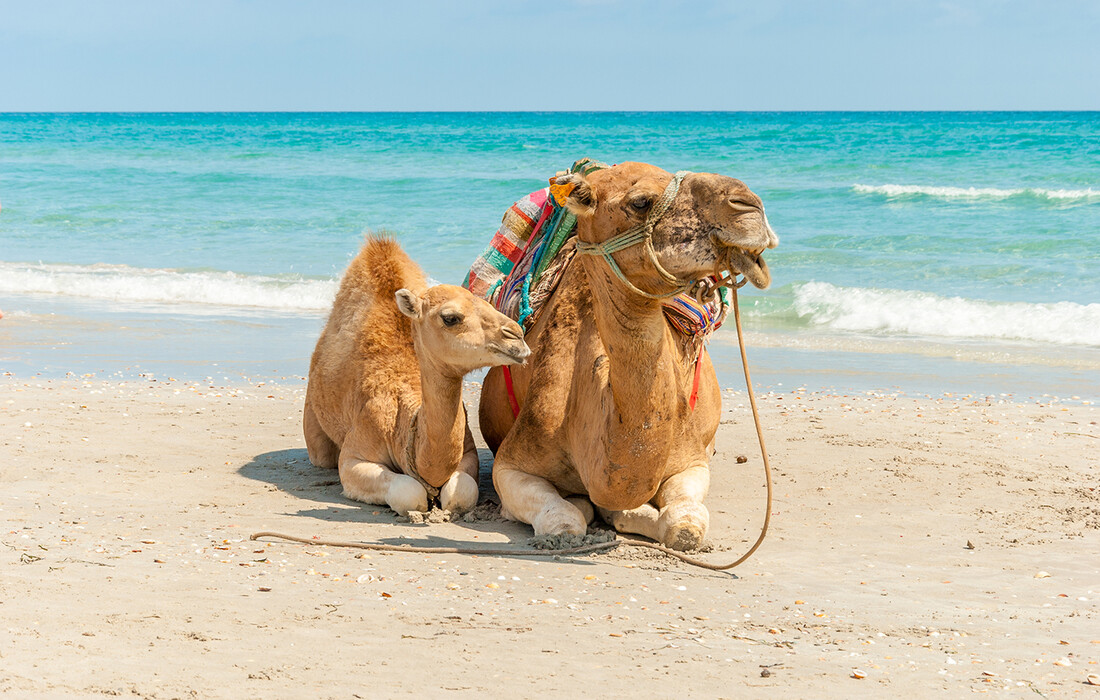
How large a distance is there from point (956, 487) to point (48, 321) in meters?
10.6

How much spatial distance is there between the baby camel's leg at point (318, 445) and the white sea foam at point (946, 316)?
27.1 feet

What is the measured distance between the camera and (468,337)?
5.15 metres

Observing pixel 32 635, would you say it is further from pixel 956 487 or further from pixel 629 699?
pixel 956 487

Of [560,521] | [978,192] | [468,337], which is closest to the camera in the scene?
[468,337]

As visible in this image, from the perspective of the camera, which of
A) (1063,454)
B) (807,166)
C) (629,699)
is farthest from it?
(807,166)

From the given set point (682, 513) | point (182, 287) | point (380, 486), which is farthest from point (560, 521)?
point (182, 287)

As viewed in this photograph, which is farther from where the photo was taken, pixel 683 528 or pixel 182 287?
pixel 182 287

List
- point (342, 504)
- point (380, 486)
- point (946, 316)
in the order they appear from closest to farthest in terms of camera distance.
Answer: point (380, 486) < point (342, 504) < point (946, 316)

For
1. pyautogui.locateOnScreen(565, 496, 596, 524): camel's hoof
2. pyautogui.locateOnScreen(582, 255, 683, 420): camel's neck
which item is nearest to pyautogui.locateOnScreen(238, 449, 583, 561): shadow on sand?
pyautogui.locateOnScreen(565, 496, 596, 524): camel's hoof

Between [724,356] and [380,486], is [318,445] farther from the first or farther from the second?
[724,356]

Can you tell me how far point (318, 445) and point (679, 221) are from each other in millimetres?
3731

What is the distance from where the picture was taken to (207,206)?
90.7ft

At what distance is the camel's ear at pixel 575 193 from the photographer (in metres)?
4.29

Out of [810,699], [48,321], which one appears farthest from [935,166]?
[810,699]
